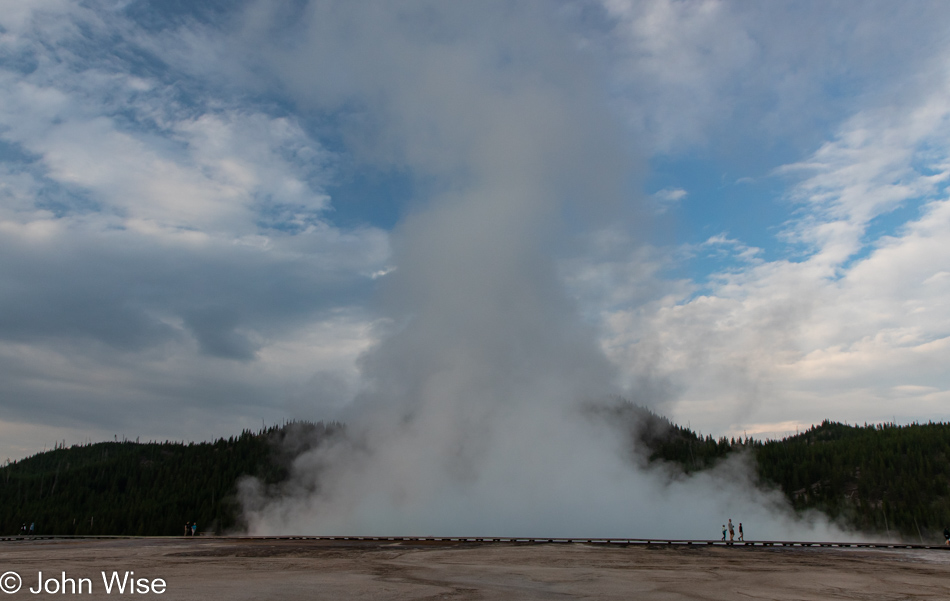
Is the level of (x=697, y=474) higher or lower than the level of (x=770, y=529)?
higher

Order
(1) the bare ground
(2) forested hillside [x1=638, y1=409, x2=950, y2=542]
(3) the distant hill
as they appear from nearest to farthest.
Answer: (1) the bare ground → (2) forested hillside [x1=638, y1=409, x2=950, y2=542] → (3) the distant hill

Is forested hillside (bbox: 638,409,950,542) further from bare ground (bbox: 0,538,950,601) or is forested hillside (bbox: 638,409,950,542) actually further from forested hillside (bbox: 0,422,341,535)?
forested hillside (bbox: 0,422,341,535)

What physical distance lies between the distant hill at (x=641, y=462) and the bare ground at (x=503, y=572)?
2928 inches

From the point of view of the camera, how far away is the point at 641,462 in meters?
107

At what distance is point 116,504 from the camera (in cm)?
15788

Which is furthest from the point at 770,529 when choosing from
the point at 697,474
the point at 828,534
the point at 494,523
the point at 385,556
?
the point at 385,556

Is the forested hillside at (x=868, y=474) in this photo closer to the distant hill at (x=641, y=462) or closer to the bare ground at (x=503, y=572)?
the distant hill at (x=641, y=462)

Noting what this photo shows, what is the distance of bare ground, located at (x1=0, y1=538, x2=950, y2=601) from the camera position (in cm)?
1995

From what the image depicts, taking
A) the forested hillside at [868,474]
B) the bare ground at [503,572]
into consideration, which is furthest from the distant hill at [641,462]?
the bare ground at [503,572]

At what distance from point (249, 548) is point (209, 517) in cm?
10667

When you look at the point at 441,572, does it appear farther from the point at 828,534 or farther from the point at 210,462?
the point at 210,462

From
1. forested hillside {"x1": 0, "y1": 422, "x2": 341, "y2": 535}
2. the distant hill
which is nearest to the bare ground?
the distant hill

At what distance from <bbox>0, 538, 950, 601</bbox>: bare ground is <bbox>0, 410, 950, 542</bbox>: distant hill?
74366mm

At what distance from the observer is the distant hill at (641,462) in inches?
4377
